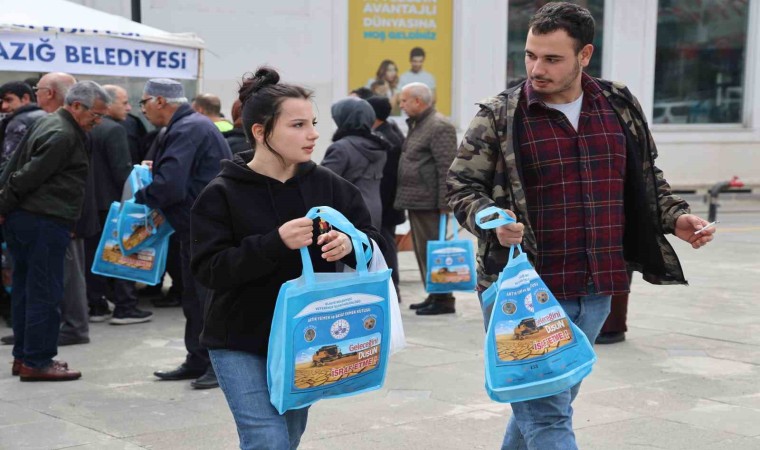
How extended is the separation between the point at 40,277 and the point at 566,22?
3997 millimetres

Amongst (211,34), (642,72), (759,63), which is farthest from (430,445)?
(759,63)

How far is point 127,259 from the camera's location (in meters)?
7.45

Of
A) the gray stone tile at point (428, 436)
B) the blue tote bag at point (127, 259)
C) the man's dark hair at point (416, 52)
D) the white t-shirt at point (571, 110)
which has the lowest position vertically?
the gray stone tile at point (428, 436)

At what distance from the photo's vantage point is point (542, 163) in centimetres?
375

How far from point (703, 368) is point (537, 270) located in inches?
140

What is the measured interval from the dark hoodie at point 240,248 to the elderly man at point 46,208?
3.35m

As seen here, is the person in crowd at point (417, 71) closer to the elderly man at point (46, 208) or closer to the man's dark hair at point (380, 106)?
the man's dark hair at point (380, 106)

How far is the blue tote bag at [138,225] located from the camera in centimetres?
727

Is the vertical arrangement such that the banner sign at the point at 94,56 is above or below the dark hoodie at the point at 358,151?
above

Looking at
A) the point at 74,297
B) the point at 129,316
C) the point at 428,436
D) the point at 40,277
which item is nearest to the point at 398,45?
the point at 129,316

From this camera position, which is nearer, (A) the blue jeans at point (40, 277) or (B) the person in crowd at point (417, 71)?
(A) the blue jeans at point (40, 277)

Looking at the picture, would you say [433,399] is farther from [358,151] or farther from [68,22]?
[68,22]

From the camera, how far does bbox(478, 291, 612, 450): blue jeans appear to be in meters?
3.70

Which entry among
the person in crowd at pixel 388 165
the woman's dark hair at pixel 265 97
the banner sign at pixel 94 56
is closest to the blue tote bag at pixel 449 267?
the person in crowd at pixel 388 165
